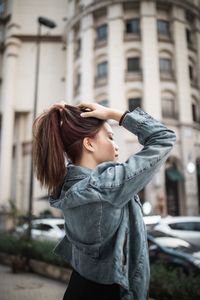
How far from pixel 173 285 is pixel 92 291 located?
2.92 metres

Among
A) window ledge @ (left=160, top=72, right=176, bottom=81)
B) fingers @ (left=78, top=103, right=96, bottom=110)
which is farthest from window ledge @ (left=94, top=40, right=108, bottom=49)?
fingers @ (left=78, top=103, right=96, bottom=110)

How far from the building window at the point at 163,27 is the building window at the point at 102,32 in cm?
346

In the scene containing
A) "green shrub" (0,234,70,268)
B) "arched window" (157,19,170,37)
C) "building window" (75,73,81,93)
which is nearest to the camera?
"green shrub" (0,234,70,268)

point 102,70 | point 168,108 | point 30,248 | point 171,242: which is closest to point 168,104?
point 168,108

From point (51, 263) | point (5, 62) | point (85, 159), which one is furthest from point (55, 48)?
point (85, 159)

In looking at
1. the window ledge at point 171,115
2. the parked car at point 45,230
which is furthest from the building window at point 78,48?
the parked car at point 45,230

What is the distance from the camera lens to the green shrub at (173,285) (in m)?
3.38

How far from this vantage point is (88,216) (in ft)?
3.76

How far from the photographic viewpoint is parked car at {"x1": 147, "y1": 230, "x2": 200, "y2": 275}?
183 inches

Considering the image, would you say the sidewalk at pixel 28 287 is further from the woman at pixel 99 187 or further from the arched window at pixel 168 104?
the arched window at pixel 168 104

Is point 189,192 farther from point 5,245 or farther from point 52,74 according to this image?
point 52,74

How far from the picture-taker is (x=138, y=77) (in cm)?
1884

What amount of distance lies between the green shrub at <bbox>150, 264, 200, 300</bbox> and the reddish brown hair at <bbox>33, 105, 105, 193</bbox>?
261 centimetres

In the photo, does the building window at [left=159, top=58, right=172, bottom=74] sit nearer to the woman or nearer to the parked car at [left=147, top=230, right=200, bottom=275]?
the parked car at [left=147, top=230, right=200, bottom=275]
